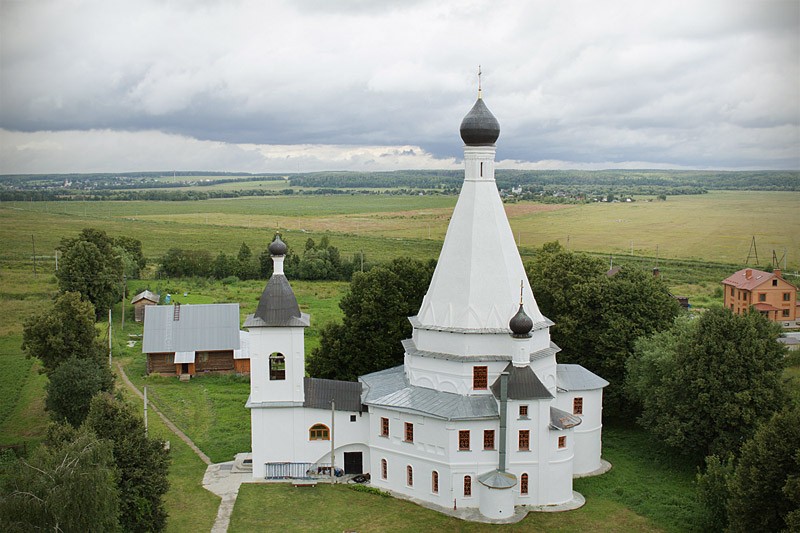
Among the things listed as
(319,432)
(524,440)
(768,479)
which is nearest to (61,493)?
(319,432)

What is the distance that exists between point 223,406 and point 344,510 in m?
12.2

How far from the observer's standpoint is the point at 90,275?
49812mm

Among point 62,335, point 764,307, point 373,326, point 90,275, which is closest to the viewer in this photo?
point 62,335

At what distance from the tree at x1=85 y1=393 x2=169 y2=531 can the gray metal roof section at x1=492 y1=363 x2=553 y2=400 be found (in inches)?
398

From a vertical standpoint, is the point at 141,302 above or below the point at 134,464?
below

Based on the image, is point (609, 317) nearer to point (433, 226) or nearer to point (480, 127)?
point (480, 127)

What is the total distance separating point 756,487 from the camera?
59.0 feet

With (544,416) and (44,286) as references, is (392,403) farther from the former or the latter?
(44,286)

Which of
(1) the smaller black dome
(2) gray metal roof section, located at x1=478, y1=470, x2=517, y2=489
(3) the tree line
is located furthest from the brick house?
(1) the smaller black dome

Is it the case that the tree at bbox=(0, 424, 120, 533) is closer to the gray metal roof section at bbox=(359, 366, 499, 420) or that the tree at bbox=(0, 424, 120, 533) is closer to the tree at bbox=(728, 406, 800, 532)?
the gray metal roof section at bbox=(359, 366, 499, 420)

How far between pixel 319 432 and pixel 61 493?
1126cm

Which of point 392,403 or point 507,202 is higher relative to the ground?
point 507,202

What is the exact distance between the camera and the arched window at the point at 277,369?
80.5 feet

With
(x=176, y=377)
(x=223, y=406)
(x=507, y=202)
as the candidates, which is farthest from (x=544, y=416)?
(x=507, y=202)
